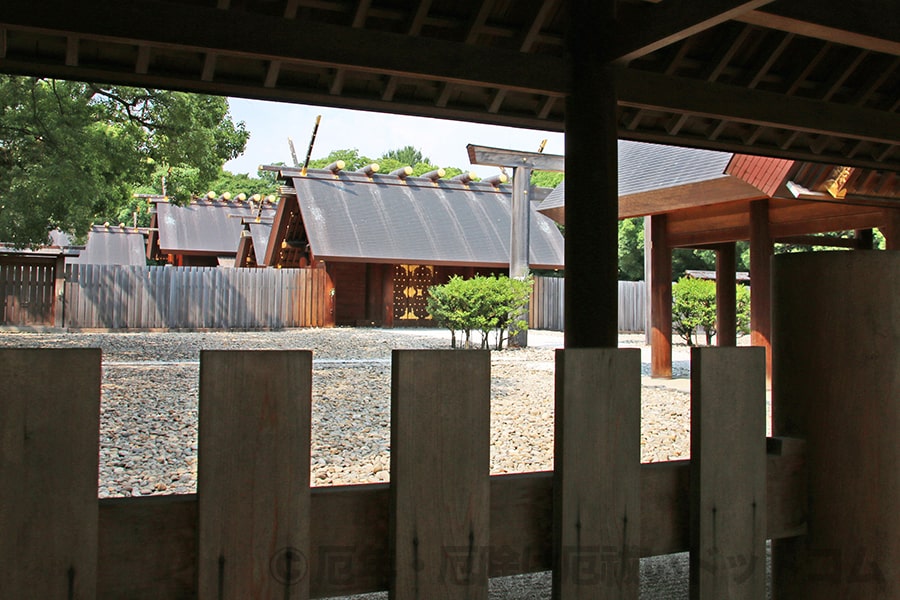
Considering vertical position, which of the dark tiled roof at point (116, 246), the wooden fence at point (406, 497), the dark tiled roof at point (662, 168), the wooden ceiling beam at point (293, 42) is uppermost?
the dark tiled roof at point (116, 246)

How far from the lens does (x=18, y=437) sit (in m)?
0.85

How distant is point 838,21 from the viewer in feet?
11.9

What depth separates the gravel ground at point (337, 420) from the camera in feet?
18.0

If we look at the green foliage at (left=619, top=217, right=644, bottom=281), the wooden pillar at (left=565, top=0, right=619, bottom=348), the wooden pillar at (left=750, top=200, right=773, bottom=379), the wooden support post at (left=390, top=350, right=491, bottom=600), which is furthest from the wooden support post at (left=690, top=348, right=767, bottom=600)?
the green foliage at (left=619, top=217, right=644, bottom=281)

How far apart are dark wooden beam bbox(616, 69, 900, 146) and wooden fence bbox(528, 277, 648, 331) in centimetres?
1881

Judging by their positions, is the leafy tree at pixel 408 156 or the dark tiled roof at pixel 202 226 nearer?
the dark tiled roof at pixel 202 226

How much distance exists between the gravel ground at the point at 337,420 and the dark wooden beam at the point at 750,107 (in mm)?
2704

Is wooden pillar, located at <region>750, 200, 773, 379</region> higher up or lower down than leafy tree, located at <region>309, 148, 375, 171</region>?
lower down

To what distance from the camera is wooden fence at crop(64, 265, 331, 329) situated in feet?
66.3

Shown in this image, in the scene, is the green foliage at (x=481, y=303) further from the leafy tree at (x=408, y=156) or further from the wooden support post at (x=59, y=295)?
the leafy tree at (x=408, y=156)

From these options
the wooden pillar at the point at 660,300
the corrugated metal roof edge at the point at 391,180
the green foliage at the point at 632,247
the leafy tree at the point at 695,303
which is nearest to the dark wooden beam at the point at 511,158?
the leafy tree at the point at 695,303

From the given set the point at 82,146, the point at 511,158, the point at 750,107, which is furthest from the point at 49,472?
the point at 511,158

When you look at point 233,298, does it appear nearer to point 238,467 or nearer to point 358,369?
point 358,369

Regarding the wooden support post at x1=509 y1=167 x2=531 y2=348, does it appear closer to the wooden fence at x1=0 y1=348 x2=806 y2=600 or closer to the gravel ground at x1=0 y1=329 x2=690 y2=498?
the gravel ground at x1=0 y1=329 x2=690 y2=498
